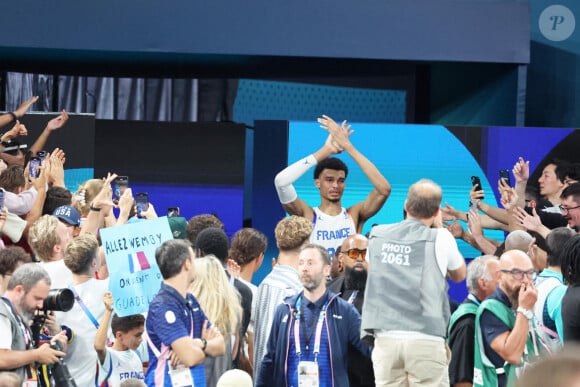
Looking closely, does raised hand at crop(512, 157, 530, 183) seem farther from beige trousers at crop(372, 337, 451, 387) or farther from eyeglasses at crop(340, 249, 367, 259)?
beige trousers at crop(372, 337, 451, 387)

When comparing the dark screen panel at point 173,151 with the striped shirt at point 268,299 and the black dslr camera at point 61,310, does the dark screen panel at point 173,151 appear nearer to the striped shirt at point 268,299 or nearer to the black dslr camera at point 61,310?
the striped shirt at point 268,299

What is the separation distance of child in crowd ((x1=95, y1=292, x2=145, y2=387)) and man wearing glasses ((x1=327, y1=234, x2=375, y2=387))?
118cm

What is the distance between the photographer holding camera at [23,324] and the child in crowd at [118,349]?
54 centimetres

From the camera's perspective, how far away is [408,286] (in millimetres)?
5102

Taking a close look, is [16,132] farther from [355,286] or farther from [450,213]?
[355,286]

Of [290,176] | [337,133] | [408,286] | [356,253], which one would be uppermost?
[337,133]

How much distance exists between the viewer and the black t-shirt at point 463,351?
527cm

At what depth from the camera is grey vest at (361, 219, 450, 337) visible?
509cm

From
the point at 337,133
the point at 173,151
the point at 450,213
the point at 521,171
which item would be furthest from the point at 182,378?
the point at 173,151

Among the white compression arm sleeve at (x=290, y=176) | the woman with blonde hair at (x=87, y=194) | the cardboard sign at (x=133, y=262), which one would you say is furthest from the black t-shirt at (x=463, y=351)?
the woman with blonde hair at (x=87, y=194)

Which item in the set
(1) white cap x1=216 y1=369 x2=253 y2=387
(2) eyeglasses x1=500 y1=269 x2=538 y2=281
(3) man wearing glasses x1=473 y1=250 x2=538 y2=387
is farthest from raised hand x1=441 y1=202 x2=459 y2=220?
(1) white cap x1=216 y1=369 x2=253 y2=387

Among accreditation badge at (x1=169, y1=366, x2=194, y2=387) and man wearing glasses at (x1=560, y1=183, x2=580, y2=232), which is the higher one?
man wearing glasses at (x1=560, y1=183, x2=580, y2=232)

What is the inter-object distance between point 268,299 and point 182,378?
1117 millimetres

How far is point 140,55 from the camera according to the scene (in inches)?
421
